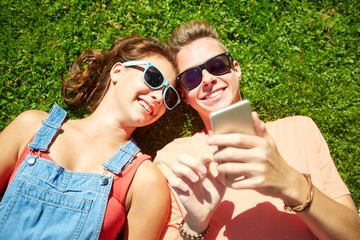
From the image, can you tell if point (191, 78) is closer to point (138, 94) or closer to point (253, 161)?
point (138, 94)

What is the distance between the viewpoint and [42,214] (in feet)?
8.00

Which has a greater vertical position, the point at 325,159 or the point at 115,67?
the point at 115,67

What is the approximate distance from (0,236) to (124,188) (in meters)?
1.19

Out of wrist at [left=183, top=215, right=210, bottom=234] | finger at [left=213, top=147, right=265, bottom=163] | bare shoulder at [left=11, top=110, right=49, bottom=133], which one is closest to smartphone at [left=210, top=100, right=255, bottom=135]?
finger at [left=213, top=147, right=265, bottom=163]

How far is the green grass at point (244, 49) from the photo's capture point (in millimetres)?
3717

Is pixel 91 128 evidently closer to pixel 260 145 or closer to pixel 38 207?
pixel 38 207

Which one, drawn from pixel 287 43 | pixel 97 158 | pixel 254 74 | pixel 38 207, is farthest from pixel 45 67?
pixel 287 43

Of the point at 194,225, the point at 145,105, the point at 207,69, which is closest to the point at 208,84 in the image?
the point at 207,69

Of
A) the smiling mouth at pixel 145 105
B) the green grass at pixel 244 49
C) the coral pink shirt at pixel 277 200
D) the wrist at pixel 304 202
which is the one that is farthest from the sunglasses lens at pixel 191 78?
the wrist at pixel 304 202

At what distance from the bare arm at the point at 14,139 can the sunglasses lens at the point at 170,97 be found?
4.80 ft

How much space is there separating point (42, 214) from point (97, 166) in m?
0.67

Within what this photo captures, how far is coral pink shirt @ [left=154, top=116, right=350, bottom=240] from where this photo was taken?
251 centimetres

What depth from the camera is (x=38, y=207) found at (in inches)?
95.7

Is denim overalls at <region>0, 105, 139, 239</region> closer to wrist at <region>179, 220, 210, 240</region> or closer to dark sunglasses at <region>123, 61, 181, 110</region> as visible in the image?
wrist at <region>179, 220, 210, 240</region>
